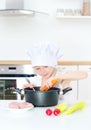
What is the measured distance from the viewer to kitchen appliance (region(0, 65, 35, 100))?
2.89 metres

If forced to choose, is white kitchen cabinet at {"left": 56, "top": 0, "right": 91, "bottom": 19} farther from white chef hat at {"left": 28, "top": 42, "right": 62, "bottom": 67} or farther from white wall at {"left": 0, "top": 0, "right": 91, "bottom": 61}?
white chef hat at {"left": 28, "top": 42, "right": 62, "bottom": 67}

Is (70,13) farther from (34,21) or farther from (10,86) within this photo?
(10,86)

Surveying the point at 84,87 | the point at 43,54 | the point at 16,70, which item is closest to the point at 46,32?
the point at 16,70

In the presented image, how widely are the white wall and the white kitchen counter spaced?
2.02 m

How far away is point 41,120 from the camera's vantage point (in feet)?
3.46

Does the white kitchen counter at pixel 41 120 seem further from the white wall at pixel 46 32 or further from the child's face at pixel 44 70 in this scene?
the white wall at pixel 46 32

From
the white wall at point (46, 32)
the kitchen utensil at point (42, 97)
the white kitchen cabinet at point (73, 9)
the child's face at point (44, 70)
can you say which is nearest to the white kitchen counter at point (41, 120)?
the kitchen utensil at point (42, 97)

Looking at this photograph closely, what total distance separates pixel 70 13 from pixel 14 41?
738mm

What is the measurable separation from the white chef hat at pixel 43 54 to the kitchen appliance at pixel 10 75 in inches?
47.7

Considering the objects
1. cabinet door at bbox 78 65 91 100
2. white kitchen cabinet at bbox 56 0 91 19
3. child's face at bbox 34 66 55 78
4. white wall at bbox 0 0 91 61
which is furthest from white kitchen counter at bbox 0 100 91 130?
white wall at bbox 0 0 91 61

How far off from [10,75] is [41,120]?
189 cm

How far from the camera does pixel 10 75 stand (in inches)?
115

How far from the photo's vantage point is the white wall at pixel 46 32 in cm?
321

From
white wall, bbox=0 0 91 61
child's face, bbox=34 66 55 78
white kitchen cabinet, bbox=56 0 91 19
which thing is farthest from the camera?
white wall, bbox=0 0 91 61
